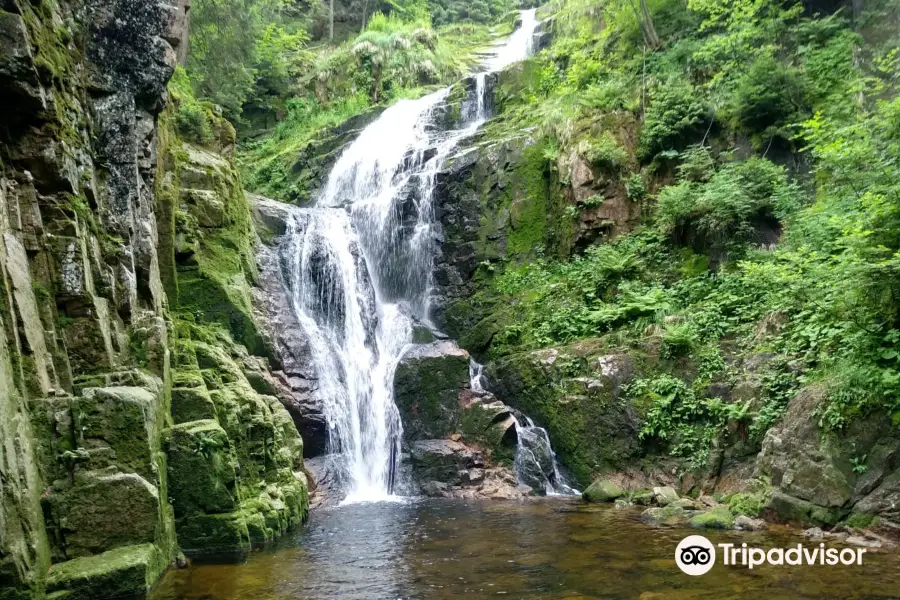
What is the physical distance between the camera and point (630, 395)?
12.6 m

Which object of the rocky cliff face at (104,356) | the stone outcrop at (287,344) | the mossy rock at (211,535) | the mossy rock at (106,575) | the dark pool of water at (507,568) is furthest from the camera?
the stone outcrop at (287,344)

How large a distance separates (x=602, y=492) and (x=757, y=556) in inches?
172

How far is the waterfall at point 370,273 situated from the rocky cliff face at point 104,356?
7.89 feet

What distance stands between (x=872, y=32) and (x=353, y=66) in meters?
19.8

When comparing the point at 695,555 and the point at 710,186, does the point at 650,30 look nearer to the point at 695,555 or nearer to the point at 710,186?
the point at 710,186

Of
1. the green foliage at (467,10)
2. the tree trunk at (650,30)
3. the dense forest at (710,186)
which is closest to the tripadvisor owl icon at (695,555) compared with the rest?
the dense forest at (710,186)

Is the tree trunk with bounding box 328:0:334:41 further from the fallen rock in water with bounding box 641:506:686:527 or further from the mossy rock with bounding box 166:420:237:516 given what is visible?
the fallen rock in water with bounding box 641:506:686:527

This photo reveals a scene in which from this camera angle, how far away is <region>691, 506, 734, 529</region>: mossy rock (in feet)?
29.0

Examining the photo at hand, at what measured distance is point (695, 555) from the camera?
24.5 ft

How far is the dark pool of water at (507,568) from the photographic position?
6.43 metres

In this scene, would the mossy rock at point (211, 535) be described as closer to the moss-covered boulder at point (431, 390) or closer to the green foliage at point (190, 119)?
the moss-covered boulder at point (431, 390)

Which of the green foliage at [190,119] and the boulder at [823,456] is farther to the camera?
the green foliage at [190,119]

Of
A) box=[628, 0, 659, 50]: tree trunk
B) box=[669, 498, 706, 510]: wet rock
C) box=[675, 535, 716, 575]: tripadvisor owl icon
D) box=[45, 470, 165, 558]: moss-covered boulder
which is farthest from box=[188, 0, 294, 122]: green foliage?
box=[675, 535, 716, 575]: tripadvisor owl icon

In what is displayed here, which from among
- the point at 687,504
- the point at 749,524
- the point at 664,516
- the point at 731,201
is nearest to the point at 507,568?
the point at 664,516
